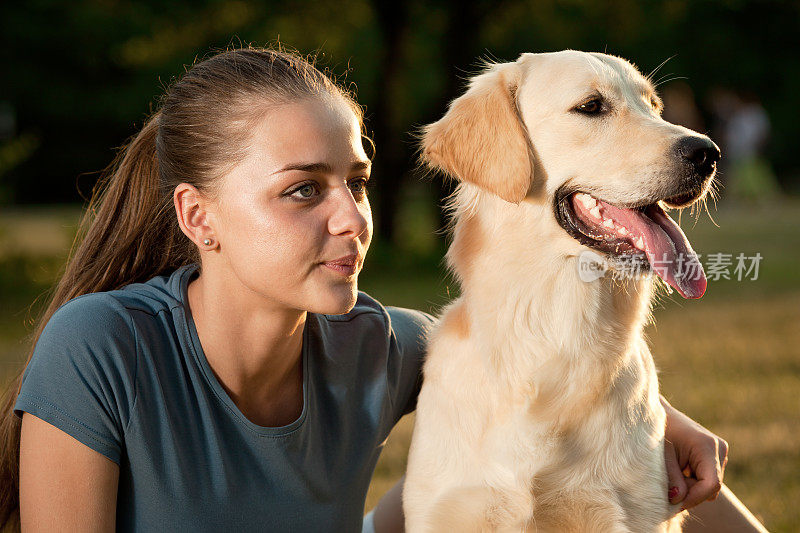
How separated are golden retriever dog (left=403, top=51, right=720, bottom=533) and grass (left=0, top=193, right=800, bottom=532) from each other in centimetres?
28

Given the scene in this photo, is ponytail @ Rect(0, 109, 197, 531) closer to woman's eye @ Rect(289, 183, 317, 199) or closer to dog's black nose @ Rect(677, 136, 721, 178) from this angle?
woman's eye @ Rect(289, 183, 317, 199)

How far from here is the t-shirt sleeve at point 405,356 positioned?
2.68 m

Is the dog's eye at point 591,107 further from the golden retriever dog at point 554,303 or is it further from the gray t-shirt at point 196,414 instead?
the gray t-shirt at point 196,414

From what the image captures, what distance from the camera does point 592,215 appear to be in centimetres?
241

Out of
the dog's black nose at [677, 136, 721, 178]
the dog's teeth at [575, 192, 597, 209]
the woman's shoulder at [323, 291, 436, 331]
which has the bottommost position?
the woman's shoulder at [323, 291, 436, 331]

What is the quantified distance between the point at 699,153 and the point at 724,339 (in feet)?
15.4

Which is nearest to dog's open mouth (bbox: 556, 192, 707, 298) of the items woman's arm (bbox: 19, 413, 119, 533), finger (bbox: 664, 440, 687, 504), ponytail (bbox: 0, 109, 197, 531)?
finger (bbox: 664, 440, 687, 504)

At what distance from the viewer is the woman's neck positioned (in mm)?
2342

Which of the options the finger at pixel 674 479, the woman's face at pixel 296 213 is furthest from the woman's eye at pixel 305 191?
the finger at pixel 674 479

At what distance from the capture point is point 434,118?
41.9 ft

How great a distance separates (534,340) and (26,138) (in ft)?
26.5

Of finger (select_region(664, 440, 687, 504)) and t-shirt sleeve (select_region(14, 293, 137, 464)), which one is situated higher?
t-shirt sleeve (select_region(14, 293, 137, 464))

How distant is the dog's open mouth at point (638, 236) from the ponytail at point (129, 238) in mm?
1105

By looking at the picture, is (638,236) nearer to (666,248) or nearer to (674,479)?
(666,248)
